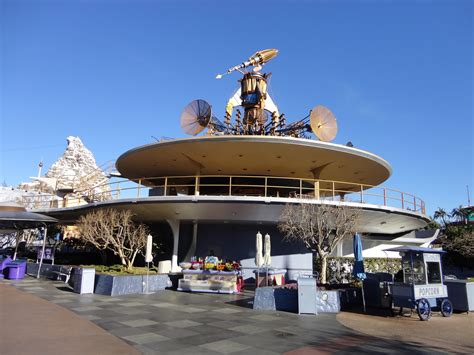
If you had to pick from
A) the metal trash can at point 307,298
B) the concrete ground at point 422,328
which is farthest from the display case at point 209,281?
the concrete ground at point 422,328

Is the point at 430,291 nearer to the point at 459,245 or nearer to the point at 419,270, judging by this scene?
the point at 419,270

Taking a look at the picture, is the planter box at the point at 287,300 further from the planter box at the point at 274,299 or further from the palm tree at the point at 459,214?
the palm tree at the point at 459,214

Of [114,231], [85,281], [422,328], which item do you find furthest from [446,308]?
[114,231]

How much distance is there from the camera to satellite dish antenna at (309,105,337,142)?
2345cm

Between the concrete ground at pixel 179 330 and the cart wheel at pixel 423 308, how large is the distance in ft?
2.21

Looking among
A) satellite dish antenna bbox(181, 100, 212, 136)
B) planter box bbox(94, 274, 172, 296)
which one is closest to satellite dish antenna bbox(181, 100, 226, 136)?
satellite dish antenna bbox(181, 100, 212, 136)

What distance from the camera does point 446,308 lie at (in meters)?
12.6

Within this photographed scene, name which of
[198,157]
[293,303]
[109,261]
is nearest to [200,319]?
[293,303]

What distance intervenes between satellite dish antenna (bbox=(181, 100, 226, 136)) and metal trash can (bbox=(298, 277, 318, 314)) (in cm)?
1500

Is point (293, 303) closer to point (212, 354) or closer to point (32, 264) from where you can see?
point (212, 354)

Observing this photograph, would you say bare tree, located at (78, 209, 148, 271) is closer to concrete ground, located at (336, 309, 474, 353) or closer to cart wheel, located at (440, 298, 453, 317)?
concrete ground, located at (336, 309, 474, 353)

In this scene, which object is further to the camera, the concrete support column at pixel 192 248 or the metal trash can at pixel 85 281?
the concrete support column at pixel 192 248

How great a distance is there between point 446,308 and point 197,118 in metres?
18.5

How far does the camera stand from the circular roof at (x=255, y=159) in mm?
20172
